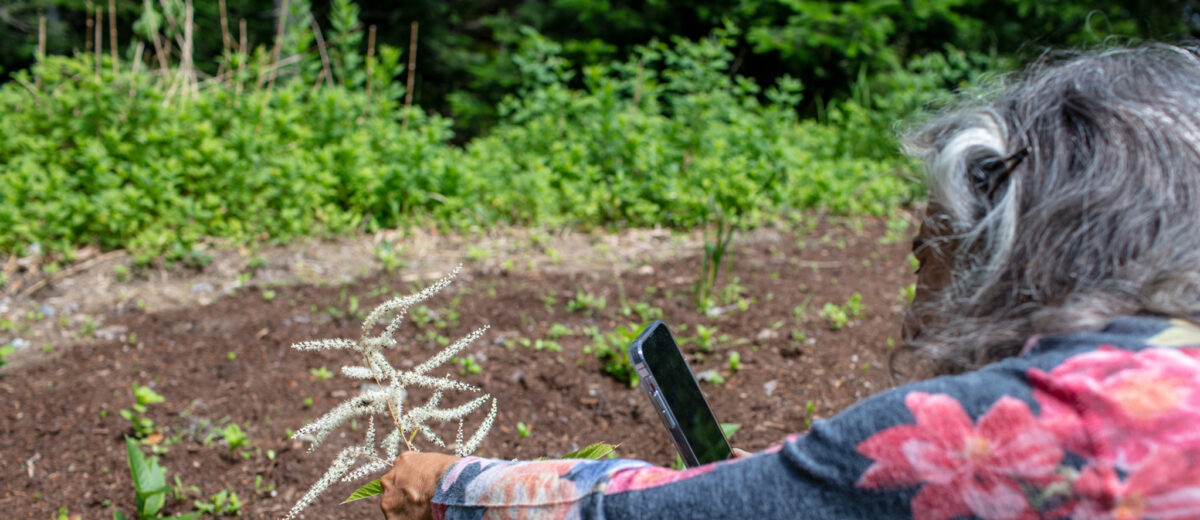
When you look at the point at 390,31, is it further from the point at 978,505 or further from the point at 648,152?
the point at 978,505

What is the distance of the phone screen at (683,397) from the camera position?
1.27 m

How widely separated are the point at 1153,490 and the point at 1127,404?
0.26ft

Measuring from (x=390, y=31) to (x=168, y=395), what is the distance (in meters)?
7.48

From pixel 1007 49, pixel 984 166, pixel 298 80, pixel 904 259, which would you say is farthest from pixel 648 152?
pixel 1007 49

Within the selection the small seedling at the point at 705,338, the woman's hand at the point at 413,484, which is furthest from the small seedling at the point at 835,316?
the woman's hand at the point at 413,484

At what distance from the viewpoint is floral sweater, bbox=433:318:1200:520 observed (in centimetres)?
74

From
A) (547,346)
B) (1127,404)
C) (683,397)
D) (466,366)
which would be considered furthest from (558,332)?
(1127,404)

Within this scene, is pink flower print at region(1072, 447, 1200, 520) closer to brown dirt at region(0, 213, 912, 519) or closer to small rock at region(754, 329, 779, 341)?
brown dirt at region(0, 213, 912, 519)

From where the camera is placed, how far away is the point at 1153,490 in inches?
28.7

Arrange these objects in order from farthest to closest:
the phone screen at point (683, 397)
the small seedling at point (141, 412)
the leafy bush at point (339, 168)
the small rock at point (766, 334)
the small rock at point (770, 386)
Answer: the leafy bush at point (339, 168), the small rock at point (766, 334), the small rock at point (770, 386), the small seedling at point (141, 412), the phone screen at point (683, 397)

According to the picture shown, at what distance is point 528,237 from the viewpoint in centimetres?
425

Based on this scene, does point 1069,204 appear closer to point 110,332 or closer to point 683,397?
point 683,397

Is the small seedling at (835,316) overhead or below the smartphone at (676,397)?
below

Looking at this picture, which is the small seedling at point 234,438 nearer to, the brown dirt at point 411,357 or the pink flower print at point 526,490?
the brown dirt at point 411,357
